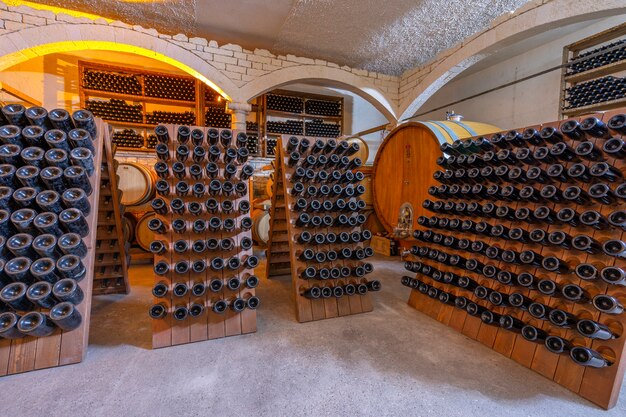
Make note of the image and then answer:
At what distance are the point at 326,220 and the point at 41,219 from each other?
6.55ft

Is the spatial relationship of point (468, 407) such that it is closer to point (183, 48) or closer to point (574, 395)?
point (574, 395)

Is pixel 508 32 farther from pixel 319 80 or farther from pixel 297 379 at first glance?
pixel 297 379

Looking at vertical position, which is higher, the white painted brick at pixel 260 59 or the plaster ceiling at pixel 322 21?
the plaster ceiling at pixel 322 21

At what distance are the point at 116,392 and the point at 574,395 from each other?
259 cm

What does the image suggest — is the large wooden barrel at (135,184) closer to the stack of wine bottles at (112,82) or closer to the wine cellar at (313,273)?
the wine cellar at (313,273)

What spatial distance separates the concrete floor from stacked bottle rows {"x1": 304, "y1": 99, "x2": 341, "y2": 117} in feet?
20.9

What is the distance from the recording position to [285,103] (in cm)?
727

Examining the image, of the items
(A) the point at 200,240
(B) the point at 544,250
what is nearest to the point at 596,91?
(B) the point at 544,250

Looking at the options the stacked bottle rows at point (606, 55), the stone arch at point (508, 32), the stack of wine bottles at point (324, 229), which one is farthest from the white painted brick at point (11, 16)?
the stacked bottle rows at point (606, 55)

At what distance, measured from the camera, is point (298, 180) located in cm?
260

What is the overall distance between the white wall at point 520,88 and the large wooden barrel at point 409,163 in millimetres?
2114

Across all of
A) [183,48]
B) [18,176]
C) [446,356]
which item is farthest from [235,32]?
[446,356]

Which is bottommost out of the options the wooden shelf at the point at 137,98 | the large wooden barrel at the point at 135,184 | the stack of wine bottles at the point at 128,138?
the large wooden barrel at the point at 135,184

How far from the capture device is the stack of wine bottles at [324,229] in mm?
2479
